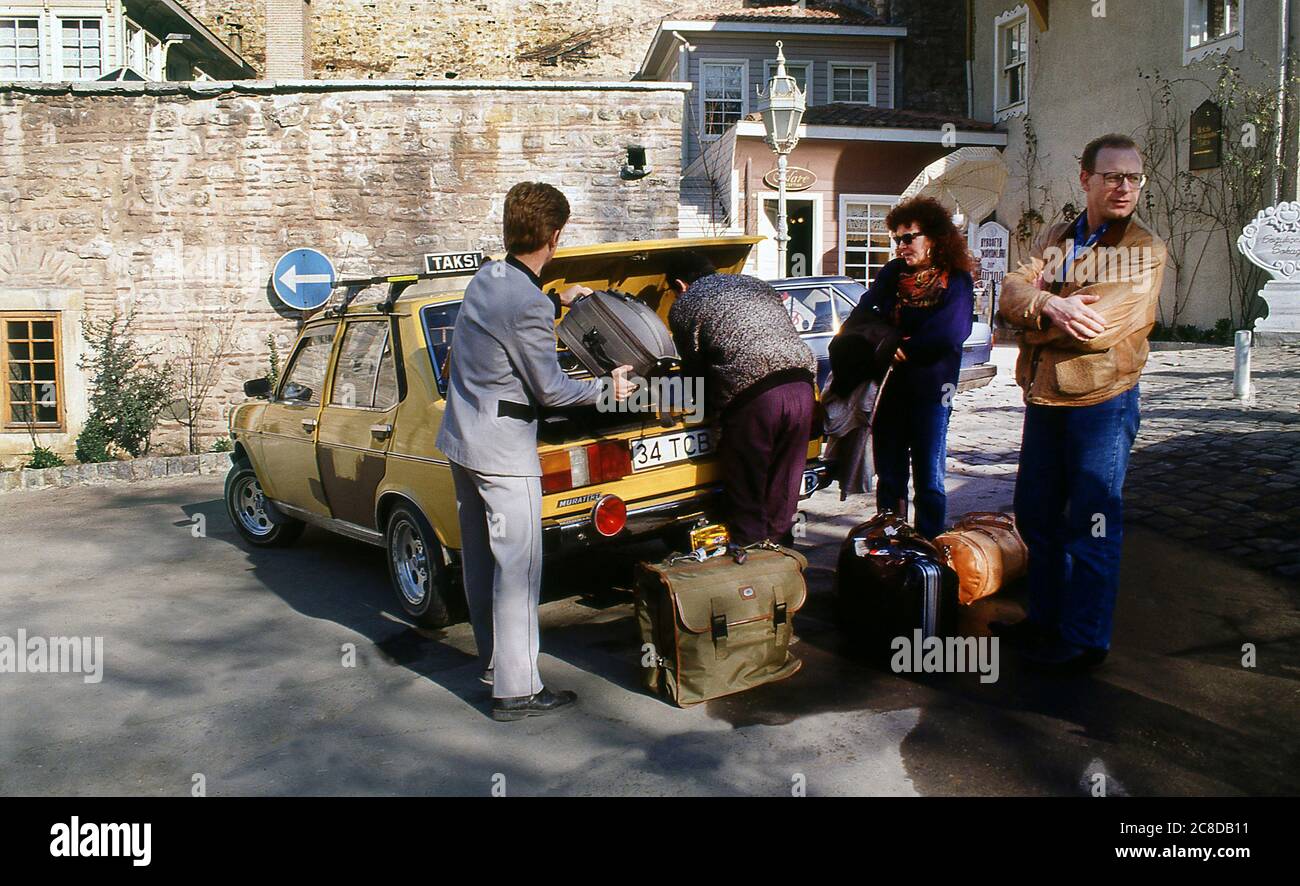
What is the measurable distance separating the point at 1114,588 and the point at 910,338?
5.41 feet

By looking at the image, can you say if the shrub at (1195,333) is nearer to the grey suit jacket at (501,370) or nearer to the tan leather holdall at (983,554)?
the tan leather holdall at (983,554)

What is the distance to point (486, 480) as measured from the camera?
4.30m

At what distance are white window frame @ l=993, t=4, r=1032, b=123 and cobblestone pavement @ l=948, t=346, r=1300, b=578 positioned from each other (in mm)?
9960

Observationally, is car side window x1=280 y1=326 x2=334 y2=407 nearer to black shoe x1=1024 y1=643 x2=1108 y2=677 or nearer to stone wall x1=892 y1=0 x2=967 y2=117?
black shoe x1=1024 y1=643 x2=1108 y2=677

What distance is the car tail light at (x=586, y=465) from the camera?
5.12 m

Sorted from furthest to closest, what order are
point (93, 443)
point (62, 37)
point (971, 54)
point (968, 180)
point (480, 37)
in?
point (480, 37)
point (971, 54)
point (62, 37)
point (968, 180)
point (93, 443)

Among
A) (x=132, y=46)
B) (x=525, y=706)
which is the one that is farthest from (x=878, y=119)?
(x=525, y=706)

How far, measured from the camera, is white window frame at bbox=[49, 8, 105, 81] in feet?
66.0

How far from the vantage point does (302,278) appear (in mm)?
14875

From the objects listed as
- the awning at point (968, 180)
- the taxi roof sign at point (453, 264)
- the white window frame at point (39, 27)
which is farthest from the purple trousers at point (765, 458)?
the white window frame at point (39, 27)

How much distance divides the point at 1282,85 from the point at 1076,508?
13.1m

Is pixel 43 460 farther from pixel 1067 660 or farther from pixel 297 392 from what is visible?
pixel 1067 660
